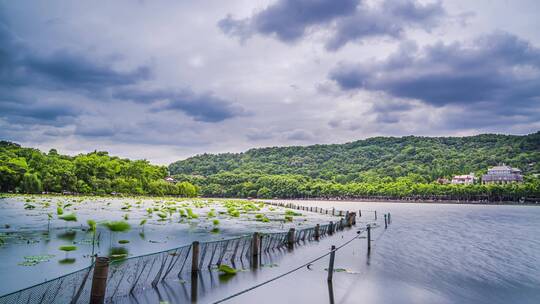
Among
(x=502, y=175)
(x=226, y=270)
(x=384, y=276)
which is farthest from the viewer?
(x=502, y=175)

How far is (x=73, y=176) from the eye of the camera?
8994cm

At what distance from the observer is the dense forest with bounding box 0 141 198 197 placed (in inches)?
3260

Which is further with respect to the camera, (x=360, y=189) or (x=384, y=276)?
(x=360, y=189)

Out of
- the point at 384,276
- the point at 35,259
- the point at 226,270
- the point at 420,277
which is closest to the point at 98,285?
the point at 226,270

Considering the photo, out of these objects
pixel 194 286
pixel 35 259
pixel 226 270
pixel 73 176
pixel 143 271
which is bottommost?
pixel 194 286

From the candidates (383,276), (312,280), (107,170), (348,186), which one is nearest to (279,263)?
(312,280)

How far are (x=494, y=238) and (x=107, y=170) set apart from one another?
89819mm

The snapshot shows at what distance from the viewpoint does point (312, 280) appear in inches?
600

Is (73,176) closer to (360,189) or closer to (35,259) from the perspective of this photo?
(35,259)

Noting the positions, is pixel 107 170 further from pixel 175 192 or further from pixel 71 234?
pixel 71 234

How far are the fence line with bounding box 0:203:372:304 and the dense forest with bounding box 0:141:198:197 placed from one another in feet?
259

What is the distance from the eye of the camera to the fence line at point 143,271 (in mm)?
8797

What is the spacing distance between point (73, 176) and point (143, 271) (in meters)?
87.3

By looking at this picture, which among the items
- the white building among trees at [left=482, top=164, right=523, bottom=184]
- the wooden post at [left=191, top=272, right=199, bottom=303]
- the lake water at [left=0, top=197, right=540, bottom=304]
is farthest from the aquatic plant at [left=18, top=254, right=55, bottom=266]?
the white building among trees at [left=482, top=164, right=523, bottom=184]
